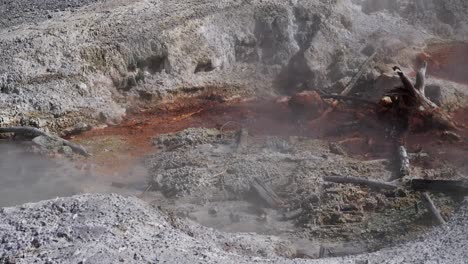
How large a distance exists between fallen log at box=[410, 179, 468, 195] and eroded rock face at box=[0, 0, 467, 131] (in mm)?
3634

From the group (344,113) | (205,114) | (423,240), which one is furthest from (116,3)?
(423,240)

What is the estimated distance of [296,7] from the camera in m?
11.1

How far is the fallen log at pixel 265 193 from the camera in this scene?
22.9 feet

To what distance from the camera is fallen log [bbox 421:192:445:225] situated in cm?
605

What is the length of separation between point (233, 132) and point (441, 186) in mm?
3257

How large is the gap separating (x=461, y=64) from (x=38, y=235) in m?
8.33

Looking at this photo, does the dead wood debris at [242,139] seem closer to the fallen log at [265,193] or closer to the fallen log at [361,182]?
the fallen log at [265,193]

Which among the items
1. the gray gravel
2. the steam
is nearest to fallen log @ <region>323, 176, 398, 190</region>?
the gray gravel

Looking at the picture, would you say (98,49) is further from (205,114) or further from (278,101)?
(278,101)

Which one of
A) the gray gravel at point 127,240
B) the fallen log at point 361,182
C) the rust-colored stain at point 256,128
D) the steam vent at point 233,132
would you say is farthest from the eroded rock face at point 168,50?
the gray gravel at point 127,240

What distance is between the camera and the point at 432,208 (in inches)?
246

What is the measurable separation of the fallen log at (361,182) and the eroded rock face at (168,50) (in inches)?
132

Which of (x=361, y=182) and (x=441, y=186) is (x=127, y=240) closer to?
(x=361, y=182)

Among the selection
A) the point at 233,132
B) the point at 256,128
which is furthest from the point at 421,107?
the point at 233,132
